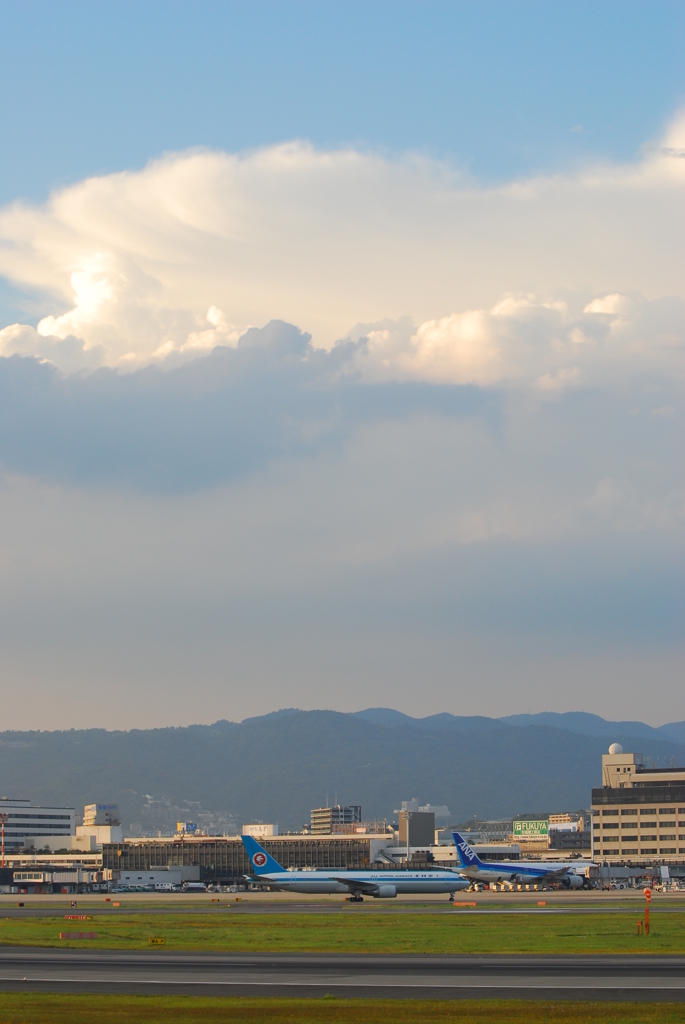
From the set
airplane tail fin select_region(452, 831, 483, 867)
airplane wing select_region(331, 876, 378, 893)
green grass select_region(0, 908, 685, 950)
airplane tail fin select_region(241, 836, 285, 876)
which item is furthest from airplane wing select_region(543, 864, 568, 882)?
green grass select_region(0, 908, 685, 950)

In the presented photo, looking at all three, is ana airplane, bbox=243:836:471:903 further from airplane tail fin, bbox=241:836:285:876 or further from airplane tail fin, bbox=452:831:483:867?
airplane tail fin, bbox=452:831:483:867

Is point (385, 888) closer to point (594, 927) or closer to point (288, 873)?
point (288, 873)

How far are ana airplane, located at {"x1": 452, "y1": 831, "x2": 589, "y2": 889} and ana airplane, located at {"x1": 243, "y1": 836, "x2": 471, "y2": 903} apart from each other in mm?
19002

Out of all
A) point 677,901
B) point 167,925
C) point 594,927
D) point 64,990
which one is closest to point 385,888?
point 677,901

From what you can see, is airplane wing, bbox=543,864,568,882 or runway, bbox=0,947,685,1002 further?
airplane wing, bbox=543,864,568,882

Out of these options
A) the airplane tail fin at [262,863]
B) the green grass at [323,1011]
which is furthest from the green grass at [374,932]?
the airplane tail fin at [262,863]

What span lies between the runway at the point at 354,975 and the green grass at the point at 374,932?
664 centimetres

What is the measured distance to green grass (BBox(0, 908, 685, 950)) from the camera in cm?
6938

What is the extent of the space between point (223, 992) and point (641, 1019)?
55.7 ft

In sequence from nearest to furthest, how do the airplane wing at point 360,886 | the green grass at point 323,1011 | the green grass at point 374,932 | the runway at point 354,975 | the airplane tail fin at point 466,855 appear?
the green grass at point 323,1011, the runway at point 354,975, the green grass at point 374,932, the airplane wing at point 360,886, the airplane tail fin at point 466,855

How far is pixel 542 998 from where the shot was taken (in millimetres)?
43438

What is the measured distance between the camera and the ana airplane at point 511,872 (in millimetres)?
173875

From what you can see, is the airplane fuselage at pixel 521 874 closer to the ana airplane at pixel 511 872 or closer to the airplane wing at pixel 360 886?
the ana airplane at pixel 511 872

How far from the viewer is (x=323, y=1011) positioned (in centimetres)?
4131
